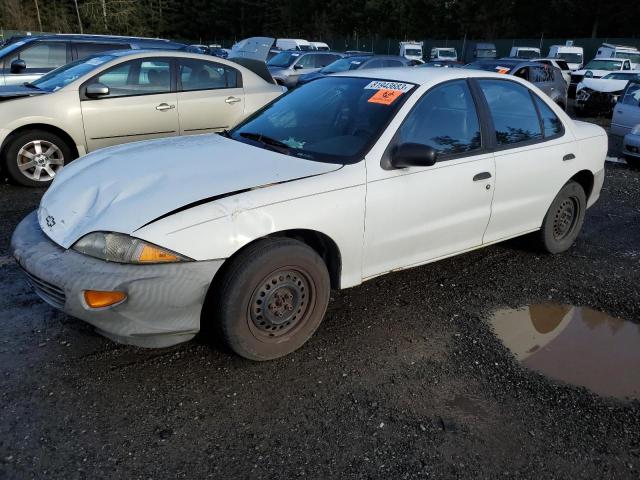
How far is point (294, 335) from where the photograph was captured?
3309 millimetres

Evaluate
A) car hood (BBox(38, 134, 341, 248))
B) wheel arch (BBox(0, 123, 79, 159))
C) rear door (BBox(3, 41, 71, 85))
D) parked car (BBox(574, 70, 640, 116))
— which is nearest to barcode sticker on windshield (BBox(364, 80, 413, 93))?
car hood (BBox(38, 134, 341, 248))

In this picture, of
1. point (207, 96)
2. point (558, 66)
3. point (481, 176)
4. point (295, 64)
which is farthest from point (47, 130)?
point (558, 66)

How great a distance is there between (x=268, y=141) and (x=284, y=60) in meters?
17.1

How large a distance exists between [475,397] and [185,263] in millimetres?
1693

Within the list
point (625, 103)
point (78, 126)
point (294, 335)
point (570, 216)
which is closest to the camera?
point (294, 335)

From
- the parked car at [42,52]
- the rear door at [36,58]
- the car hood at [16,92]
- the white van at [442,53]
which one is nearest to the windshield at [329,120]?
the car hood at [16,92]

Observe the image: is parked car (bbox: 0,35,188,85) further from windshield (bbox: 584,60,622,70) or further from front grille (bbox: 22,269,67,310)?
windshield (bbox: 584,60,622,70)

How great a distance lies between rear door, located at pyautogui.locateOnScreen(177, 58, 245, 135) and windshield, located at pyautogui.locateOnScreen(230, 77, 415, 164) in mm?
3127

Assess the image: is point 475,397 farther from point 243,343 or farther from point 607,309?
point 607,309

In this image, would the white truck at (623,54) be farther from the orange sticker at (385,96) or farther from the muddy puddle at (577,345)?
the orange sticker at (385,96)

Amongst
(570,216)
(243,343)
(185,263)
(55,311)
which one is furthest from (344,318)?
(570,216)

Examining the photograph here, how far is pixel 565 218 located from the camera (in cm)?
509

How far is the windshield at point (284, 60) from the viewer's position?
19500mm

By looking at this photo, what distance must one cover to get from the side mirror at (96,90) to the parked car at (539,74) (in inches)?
416
